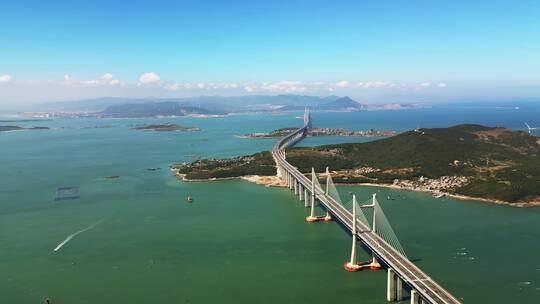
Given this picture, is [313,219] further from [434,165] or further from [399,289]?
[434,165]

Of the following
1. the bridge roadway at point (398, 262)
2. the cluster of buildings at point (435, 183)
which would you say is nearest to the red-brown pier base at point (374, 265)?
the bridge roadway at point (398, 262)

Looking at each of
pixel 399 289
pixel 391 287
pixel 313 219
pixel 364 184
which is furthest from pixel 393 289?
pixel 364 184

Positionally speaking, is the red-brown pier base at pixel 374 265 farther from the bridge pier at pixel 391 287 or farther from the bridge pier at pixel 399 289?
the bridge pier at pixel 399 289

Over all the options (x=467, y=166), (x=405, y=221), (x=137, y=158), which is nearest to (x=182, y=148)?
(x=137, y=158)

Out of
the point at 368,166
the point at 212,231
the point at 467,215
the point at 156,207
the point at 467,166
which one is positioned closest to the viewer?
the point at 212,231

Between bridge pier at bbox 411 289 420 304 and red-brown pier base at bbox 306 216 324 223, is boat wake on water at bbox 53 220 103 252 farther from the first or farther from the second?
bridge pier at bbox 411 289 420 304

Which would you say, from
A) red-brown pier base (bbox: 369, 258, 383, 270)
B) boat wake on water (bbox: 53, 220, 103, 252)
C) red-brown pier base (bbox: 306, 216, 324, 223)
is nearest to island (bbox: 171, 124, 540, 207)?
red-brown pier base (bbox: 306, 216, 324, 223)

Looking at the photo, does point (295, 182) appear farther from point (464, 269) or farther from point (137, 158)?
point (137, 158)
